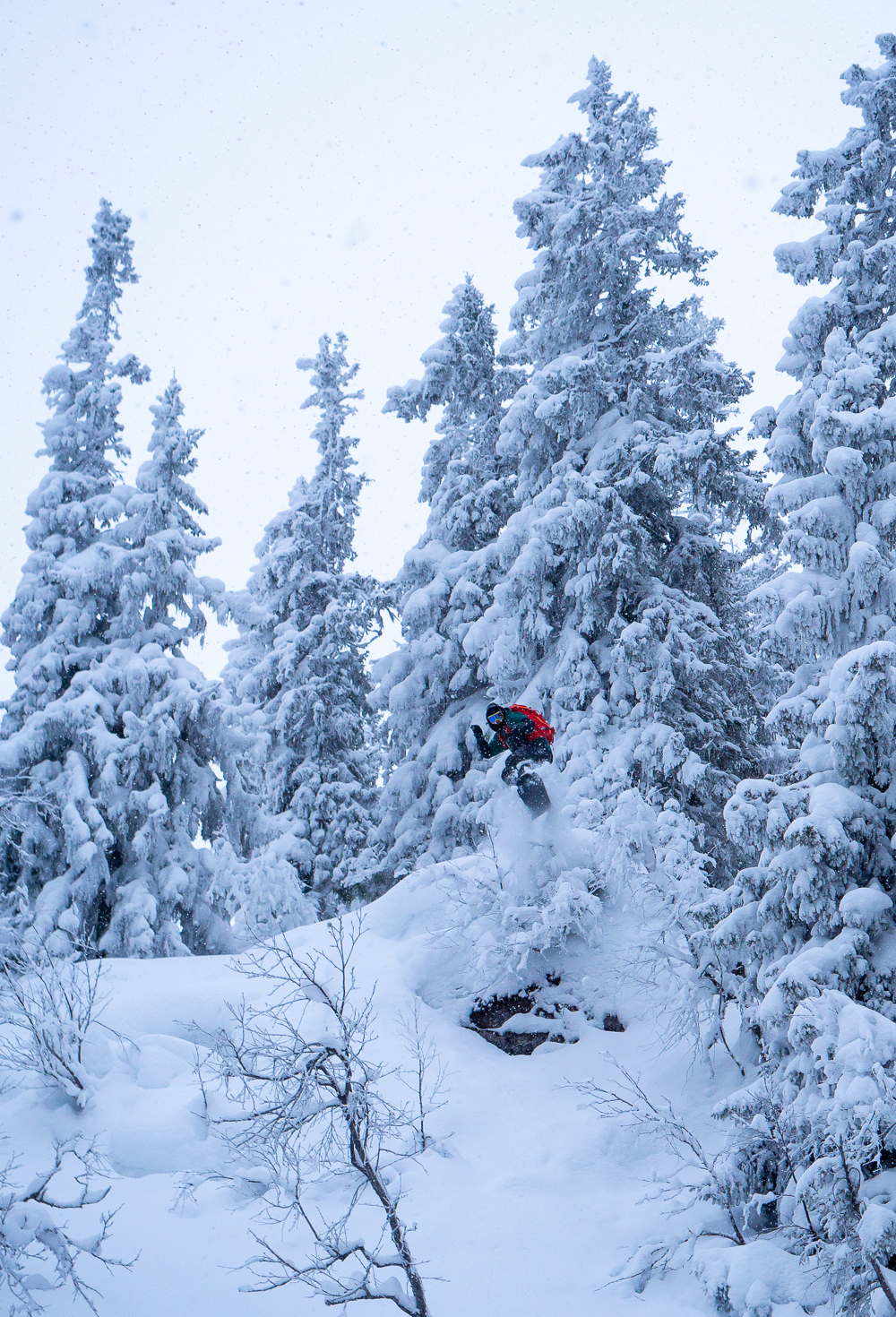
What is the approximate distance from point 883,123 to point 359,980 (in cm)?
1144

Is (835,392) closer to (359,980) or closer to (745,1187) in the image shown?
(745,1187)

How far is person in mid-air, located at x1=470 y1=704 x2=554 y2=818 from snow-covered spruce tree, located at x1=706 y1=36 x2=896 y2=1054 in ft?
10.3

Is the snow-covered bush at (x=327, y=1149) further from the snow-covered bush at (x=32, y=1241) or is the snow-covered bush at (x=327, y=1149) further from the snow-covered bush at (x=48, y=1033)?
the snow-covered bush at (x=48, y=1033)

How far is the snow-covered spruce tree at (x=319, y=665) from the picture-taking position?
20.1 metres

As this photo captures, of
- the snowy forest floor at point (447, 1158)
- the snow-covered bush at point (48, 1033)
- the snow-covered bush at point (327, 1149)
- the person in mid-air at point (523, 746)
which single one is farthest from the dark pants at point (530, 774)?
the snow-covered bush at point (48, 1033)

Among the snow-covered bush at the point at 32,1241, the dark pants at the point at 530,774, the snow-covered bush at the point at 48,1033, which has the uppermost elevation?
the dark pants at the point at 530,774

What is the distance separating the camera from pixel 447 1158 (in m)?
8.01

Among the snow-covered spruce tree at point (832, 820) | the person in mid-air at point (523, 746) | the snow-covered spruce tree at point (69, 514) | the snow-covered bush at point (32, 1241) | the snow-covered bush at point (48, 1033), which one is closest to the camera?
the snow-covered bush at point (32, 1241)

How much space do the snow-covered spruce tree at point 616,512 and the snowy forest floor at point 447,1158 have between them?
125 inches

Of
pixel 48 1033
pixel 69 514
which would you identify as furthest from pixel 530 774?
A: pixel 69 514

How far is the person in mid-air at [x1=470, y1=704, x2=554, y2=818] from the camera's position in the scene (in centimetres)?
1149

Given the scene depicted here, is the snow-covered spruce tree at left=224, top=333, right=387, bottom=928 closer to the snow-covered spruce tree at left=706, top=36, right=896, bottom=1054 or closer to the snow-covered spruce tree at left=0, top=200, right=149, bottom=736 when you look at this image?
the snow-covered spruce tree at left=0, top=200, right=149, bottom=736

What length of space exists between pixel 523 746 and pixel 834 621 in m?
4.43

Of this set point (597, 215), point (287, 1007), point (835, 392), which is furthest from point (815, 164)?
point (287, 1007)
